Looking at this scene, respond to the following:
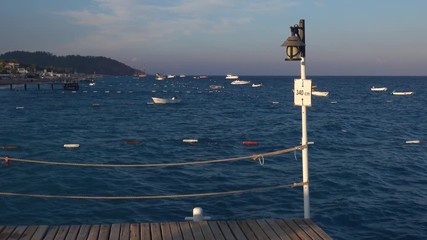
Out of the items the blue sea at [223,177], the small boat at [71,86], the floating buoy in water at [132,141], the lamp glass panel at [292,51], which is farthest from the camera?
the small boat at [71,86]

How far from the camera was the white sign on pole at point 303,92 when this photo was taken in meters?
8.15

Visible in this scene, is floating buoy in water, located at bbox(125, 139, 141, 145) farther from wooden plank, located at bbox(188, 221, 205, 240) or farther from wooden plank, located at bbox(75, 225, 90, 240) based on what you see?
wooden plank, located at bbox(188, 221, 205, 240)

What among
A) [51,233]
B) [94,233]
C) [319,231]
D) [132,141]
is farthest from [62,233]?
[132,141]

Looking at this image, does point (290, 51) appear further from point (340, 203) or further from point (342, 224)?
point (340, 203)

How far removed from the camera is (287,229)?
26.0ft

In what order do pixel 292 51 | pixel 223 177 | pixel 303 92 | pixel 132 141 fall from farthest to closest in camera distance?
pixel 132 141 < pixel 223 177 < pixel 303 92 < pixel 292 51

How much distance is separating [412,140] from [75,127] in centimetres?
3344

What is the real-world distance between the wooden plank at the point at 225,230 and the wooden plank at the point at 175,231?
0.76 metres

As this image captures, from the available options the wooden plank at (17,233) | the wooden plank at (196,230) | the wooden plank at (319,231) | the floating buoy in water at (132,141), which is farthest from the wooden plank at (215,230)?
the floating buoy in water at (132,141)

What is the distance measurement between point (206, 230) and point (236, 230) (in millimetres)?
539

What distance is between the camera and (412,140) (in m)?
38.2

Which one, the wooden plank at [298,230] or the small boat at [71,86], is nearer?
the wooden plank at [298,230]

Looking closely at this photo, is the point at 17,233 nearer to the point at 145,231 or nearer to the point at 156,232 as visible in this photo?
the point at 145,231

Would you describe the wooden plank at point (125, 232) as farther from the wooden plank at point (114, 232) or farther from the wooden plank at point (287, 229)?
the wooden plank at point (287, 229)
